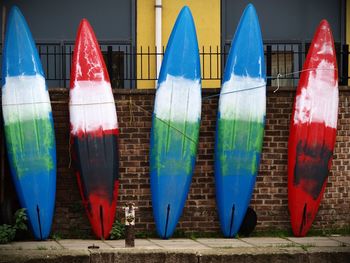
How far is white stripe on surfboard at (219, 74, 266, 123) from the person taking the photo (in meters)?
12.8

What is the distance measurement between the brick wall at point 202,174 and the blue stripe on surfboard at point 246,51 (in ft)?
1.19

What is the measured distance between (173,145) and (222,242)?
1391 mm

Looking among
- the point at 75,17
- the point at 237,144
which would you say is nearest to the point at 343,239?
the point at 237,144

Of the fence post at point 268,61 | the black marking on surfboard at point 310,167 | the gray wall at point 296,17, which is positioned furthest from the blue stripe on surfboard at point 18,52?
the gray wall at point 296,17

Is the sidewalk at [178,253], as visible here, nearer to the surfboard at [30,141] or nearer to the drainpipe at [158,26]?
the surfboard at [30,141]

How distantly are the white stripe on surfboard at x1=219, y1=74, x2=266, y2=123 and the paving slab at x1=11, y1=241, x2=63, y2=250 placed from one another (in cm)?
271

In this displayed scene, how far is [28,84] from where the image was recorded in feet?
41.4

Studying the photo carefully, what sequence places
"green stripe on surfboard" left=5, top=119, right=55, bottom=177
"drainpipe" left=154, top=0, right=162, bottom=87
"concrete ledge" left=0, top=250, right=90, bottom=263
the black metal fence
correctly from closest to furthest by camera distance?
1. "concrete ledge" left=0, top=250, right=90, bottom=263
2. "green stripe on surfboard" left=5, top=119, right=55, bottom=177
3. the black metal fence
4. "drainpipe" left=154, top=0, right=162, bottom=87

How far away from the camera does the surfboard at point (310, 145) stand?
12.9 meters

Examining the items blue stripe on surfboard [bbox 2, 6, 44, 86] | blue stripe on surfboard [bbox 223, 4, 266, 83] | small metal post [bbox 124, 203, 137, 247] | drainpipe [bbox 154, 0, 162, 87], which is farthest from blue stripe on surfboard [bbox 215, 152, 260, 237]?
drainpipe [bbox 154, 0, 162, 87]

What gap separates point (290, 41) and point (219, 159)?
392 cm

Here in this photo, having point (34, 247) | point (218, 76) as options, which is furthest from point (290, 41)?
point (34, 247)

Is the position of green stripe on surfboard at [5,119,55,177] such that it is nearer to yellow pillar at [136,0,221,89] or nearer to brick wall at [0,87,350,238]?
brick wall at [0,87,350,238]

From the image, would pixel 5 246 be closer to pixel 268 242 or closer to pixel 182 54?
pixel 268 242
